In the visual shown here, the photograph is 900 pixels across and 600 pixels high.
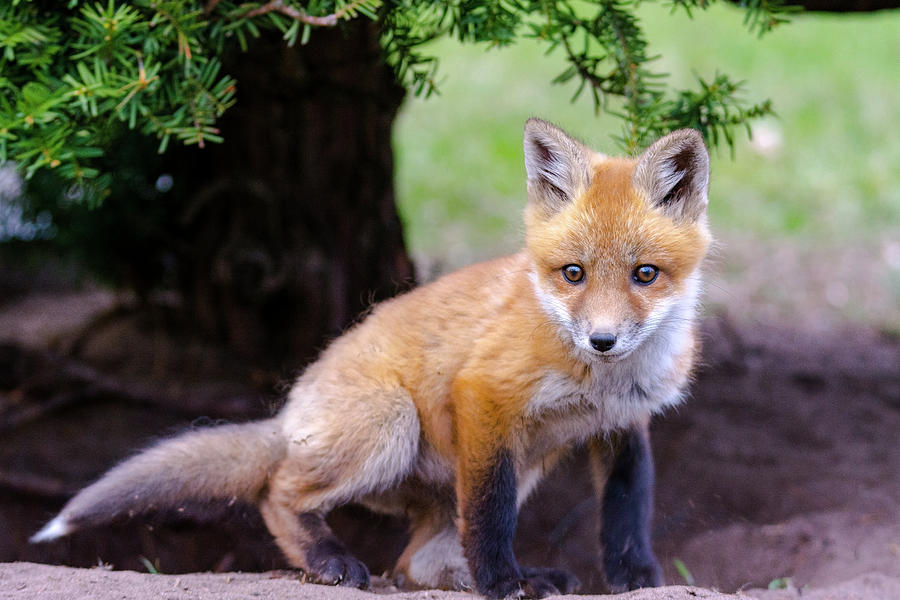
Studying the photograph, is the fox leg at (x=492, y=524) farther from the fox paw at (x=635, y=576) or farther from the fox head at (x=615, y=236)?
the fox head at (x=615, y=236)

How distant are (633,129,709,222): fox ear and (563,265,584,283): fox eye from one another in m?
0.31

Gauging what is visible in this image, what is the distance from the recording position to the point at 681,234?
8.45 feet

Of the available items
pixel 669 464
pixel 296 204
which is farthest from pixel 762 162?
pixel 296 204

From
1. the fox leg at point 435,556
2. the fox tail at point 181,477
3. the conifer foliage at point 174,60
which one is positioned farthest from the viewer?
the fox leg at point 435,556

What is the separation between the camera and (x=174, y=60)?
2604 mm

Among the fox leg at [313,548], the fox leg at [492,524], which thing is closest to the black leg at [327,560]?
the fox leg at [313,548]

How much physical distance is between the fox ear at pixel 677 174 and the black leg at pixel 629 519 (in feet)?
2.85

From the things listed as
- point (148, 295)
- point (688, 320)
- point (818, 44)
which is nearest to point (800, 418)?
point (688, 320)

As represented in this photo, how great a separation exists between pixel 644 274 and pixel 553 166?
0.50m

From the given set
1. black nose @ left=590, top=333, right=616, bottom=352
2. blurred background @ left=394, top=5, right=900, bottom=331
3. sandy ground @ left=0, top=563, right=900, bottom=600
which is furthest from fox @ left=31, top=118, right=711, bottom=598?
blurred background @ left=394, top=5, right=900, bottom=331

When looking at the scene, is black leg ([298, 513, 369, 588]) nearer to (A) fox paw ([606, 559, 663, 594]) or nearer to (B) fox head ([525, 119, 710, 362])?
(A) fox paw ([606, 559, 663, 594])

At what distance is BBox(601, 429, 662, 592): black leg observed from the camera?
294 centimetres

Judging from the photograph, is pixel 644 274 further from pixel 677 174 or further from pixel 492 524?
pixel 492 524

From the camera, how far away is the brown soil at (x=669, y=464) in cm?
348
